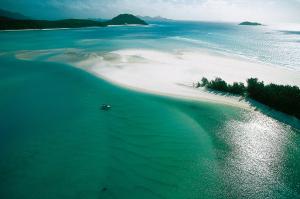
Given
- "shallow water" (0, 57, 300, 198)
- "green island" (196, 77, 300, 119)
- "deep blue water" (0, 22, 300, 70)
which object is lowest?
"shallow water" (0, 57, 300, 198)

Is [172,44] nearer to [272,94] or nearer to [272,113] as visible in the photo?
[272,94]

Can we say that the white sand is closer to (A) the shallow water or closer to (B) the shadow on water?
(B) the shadow on water

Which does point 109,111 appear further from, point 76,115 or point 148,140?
point 148,140

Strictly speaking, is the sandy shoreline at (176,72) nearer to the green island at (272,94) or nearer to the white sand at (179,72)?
the white sand at (179,72)

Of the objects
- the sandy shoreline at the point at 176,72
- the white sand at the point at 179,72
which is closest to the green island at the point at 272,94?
the sandy shoreline at the point at 176,72

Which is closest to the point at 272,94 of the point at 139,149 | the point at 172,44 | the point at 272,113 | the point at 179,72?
the point at 272,113

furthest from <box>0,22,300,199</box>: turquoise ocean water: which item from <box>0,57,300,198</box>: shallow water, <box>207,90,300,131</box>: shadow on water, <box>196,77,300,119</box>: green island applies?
<box>196,77,300,119</box>: green island
